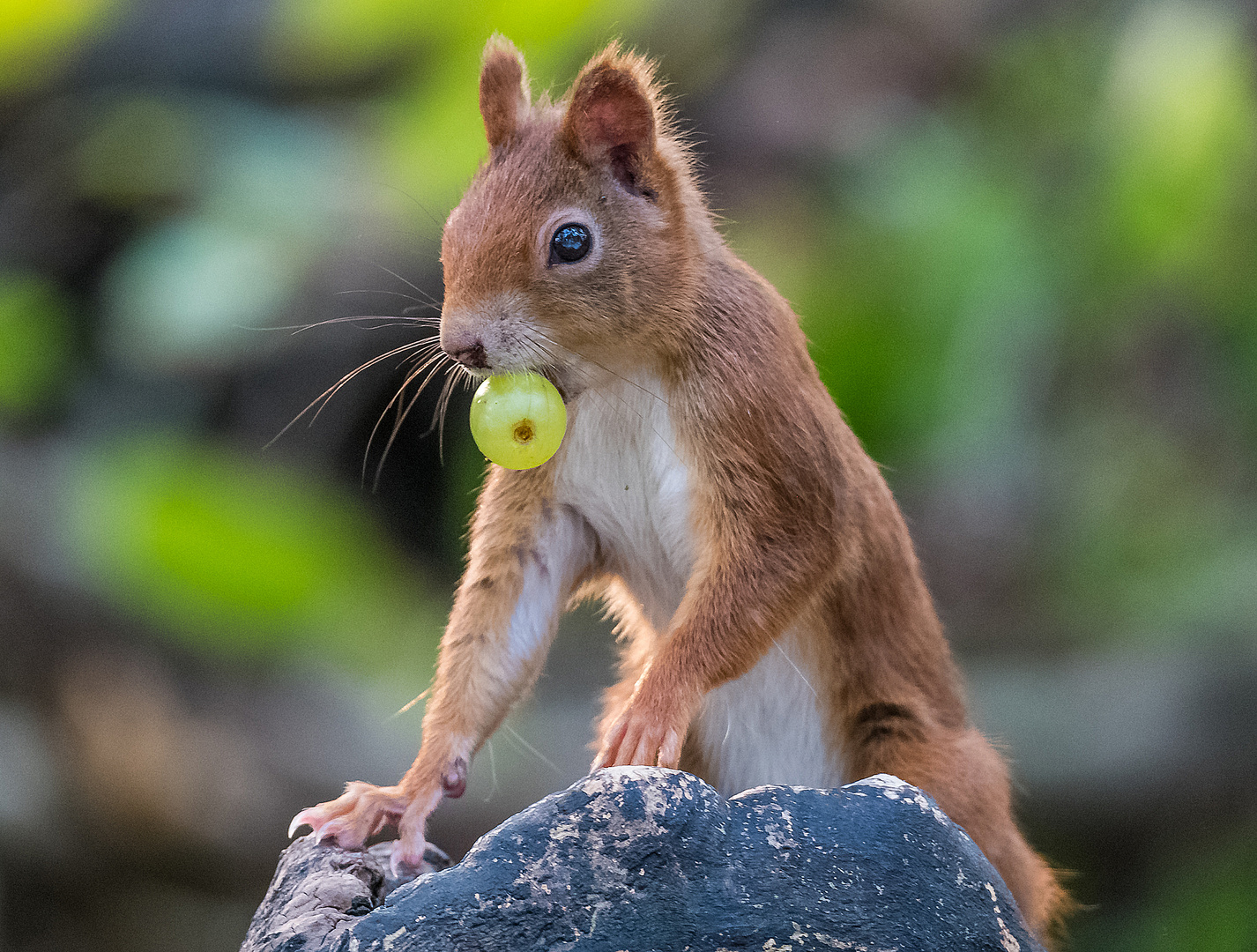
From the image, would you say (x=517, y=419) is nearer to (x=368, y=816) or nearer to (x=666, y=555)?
(x=666, y=555)

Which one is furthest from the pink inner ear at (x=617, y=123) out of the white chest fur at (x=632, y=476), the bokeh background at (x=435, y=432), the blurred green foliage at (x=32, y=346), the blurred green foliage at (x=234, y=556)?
the blurred green foliage at (x=32, y=346)

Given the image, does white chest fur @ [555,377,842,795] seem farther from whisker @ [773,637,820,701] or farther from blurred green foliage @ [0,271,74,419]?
blurred green foliage @ [0,271,74,419]

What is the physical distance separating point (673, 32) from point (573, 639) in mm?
1661

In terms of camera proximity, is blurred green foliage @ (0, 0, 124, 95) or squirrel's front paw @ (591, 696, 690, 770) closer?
squirrel's front paw @ (591, 696, 690, 770)

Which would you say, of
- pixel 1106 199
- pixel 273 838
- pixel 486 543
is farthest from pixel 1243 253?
pixel 273 838

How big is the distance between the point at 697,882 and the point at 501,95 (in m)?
1.06

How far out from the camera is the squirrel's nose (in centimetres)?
150

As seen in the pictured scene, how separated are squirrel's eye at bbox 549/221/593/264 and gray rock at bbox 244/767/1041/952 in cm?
64

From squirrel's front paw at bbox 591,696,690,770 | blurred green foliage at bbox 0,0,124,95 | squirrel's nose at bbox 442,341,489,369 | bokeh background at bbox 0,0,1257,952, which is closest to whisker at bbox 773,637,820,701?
squirrel's front paw at bbox 591,696,690,770

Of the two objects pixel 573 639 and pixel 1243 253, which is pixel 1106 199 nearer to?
pixel 1243 253

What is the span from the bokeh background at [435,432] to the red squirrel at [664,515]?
3.79ft

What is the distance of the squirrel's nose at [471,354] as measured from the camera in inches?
58.9

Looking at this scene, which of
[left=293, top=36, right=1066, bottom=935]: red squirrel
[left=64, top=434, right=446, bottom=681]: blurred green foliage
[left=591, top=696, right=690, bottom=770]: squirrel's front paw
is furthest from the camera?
[left=64, top=434, right=446, bottom=681]: blurred green foliage

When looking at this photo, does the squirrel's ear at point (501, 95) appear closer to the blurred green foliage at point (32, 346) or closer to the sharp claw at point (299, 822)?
the sharp claw at point (299, 822)
